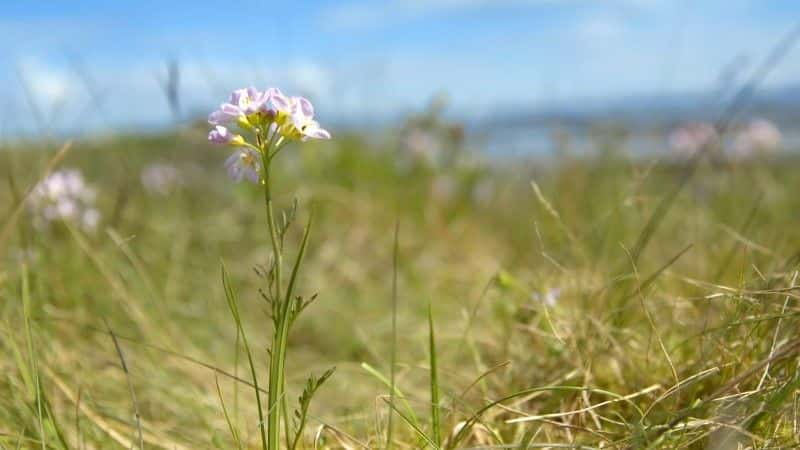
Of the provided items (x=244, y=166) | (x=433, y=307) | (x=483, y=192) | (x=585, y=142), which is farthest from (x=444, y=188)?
(x=244, y=166)

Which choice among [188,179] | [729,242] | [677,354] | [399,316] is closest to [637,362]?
[677,354]

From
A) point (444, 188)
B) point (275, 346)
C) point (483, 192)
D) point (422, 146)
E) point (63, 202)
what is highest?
point (275, 346)

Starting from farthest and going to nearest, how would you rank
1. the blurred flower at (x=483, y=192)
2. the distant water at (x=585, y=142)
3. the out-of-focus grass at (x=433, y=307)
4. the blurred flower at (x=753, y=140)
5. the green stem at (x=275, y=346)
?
the blurred flower at (x=483, y=192) < the blurred flower at (x=753, y=140) < the distant water at (x=585, y=142) < the out-of-focus grass at (x=433, y=307) < the green stem at (x=275, y=346)

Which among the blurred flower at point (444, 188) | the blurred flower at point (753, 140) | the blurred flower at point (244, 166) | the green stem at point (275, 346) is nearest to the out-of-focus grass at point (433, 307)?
the blurred flower at point (444, 188)

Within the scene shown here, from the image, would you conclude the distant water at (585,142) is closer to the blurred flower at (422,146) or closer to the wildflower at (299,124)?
the blurred flower at (422,146)

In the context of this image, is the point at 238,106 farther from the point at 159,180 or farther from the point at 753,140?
the point at 753,140

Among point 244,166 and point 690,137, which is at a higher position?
point 244,166
